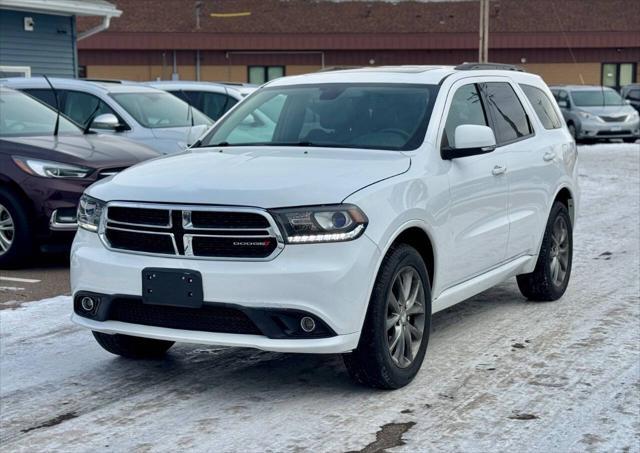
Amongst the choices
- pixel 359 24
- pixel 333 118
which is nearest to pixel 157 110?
pixel 333 118

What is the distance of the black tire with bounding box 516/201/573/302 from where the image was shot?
308 inches

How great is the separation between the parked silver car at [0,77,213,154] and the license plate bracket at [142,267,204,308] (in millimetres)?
7016

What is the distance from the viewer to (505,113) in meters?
7.48

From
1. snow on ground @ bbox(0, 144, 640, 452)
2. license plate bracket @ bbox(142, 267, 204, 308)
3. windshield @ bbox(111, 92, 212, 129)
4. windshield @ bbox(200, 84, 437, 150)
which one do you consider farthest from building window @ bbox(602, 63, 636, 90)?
license plate bracket @ bbox(142, 267, 204, 308)

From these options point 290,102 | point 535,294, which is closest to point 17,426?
point 290,102

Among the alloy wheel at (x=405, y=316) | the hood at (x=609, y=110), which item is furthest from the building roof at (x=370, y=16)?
the alloy wheel at (x=405, y=316)

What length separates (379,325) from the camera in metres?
5.33

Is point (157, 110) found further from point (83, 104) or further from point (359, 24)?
point (359, 24)

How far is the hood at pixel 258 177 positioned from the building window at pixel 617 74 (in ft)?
146

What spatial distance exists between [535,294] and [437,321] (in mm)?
1023

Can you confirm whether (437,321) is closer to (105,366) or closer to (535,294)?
(535,294)

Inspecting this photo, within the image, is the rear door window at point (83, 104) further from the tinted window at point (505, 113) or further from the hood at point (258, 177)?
the hood at point (258, 177)

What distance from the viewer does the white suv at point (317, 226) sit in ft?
16.9

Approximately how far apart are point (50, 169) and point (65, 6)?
14.9 meters
